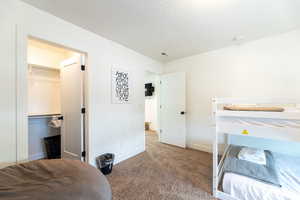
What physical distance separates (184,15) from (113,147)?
97.4 inches

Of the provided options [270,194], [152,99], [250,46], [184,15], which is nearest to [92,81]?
[184,15]

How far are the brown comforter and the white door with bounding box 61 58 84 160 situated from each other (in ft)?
3.75

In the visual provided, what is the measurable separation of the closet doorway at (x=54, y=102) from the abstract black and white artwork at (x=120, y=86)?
54 centimetres

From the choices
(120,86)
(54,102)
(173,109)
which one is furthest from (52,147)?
(173,109)

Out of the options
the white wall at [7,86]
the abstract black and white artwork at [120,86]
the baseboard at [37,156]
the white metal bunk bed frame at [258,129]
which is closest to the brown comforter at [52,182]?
the white wall at [7,86]

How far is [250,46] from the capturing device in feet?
8.59

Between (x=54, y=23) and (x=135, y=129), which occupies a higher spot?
(x=54, y=23)

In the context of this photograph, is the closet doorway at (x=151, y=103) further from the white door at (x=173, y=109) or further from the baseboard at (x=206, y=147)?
the baseboard at (x=206, y=147)

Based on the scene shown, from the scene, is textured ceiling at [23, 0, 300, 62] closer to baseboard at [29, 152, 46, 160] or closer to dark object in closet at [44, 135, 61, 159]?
dark object in closet at [44, 135, 61, 159]

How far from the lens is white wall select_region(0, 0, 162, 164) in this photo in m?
1.47

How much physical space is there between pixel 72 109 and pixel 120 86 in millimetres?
950

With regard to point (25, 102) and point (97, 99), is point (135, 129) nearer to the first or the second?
point (97, 99)

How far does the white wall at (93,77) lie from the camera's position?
1471 mm

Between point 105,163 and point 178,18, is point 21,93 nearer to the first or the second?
point 105,163
